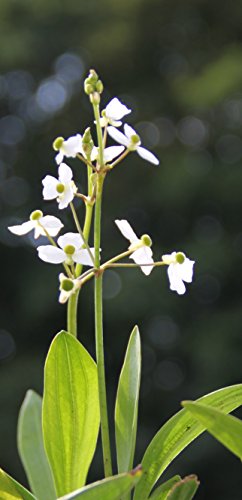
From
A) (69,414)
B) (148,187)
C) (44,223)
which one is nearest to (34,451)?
(69,414)

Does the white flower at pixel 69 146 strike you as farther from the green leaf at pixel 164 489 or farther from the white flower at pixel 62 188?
the green leaf at pixel 164 489

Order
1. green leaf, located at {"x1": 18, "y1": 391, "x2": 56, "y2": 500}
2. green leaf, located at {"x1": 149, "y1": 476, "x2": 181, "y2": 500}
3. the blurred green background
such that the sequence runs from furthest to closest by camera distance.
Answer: the blurred green background
green leaf, located at {"x1": 18, "y1": 391, "x2": 56, "y2": 500}
green leaf, located at {"x1": 149, "y1": 476, "x2": 181, "y2": 500}

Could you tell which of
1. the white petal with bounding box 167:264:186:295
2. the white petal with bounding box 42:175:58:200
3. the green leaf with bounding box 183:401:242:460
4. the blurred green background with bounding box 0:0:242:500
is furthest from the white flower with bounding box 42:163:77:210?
the blurred green background with bounding box 0:0:242:500

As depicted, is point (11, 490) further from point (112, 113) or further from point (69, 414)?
point (112, 113)

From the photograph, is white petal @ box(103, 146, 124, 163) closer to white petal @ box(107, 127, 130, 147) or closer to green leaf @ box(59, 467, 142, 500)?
white petal @ box(107, 127, 130, 147)

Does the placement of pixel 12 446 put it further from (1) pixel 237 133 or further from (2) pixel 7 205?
(1) pixel 237 133

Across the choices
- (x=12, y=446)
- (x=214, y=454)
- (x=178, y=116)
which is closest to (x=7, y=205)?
(x=178, y=116)

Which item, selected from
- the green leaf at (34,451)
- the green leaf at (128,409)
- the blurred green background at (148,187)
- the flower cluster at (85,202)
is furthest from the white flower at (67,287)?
the blurred green background at (148,187)
